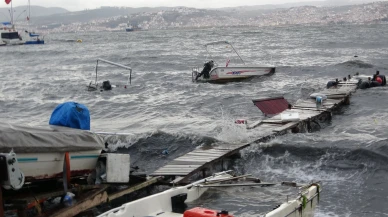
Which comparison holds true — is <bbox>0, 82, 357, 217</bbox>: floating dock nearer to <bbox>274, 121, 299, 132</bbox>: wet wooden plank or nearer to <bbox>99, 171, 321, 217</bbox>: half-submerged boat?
<bbox>274, 121, 299, 132</bbox>: wet wooden plank

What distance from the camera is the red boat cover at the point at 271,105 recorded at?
73.2 feet

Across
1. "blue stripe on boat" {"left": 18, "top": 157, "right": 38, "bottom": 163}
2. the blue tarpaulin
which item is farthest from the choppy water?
"blue stripe on boat" {"left": 18, "top": 157, "right": 38, "bottom": 163}

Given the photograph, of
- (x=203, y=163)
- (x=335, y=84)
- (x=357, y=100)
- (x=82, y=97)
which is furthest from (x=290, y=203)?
(x=82, y=97)

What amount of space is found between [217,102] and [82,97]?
8.83 metres

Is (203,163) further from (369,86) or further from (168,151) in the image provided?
(369,86)

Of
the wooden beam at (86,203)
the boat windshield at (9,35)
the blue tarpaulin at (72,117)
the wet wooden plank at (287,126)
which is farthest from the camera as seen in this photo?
the boat windshield at (9,35)

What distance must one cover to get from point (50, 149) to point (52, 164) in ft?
1.46

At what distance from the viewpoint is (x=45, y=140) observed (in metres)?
9.88

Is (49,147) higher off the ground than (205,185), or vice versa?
(49,147)

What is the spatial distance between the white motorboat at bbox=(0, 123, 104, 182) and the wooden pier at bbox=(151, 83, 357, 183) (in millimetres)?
2510

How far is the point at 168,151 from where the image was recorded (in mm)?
17609

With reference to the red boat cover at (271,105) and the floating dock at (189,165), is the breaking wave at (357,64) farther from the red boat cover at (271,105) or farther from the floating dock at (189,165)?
the red boat cover at (271,105)

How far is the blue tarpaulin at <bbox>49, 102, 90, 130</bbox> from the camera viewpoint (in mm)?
11359

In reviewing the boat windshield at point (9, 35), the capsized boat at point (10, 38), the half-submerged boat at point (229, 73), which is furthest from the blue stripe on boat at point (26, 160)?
the boat windshield at point (9, 35)
